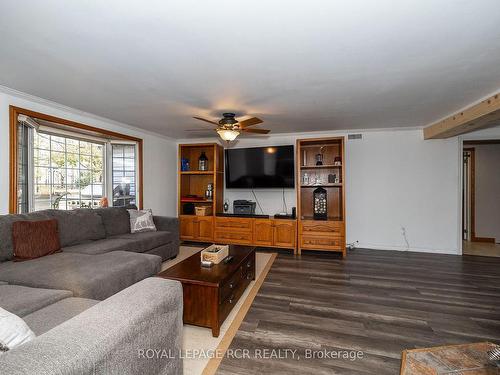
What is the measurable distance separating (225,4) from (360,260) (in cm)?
406

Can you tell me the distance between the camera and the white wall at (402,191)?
14.8 feet

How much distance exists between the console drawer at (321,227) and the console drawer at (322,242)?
0.30ft

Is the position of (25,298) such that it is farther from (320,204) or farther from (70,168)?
(320,204)

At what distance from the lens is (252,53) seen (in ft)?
6.49

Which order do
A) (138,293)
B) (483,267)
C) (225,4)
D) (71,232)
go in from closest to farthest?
(138,293)
(225,4)
(71,232)
(483,267)

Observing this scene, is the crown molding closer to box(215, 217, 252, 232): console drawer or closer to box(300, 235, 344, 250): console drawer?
box(215, 217, 252, 232): console drawer

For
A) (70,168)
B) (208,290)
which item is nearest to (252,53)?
(208,290)

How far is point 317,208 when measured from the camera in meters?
4.70

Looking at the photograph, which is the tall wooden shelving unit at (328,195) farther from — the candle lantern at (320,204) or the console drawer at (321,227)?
the candle lantern at (320,204)

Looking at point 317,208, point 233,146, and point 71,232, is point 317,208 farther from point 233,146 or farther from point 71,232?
point 71,232

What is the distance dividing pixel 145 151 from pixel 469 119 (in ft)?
17.6

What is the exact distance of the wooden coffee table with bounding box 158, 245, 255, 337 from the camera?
2059 millimetres

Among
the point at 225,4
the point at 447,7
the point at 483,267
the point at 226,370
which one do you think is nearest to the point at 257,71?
the point at 225,4

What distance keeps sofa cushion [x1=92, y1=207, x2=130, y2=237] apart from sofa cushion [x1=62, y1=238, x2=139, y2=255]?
282 mm
